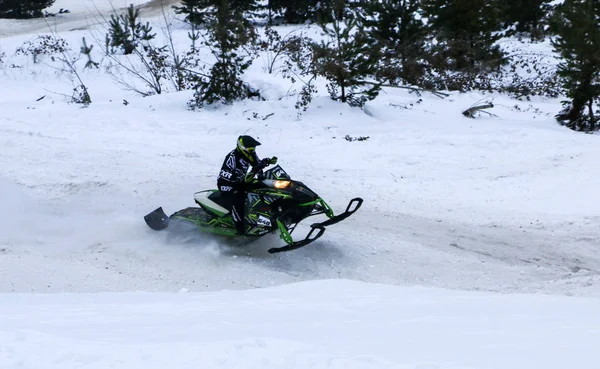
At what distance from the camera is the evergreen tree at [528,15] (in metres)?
27.0

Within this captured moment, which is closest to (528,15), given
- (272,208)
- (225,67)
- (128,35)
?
(225,67)

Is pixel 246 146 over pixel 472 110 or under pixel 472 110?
over

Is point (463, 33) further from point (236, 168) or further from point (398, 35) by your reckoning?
point (236, 168)

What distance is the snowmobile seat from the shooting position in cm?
846

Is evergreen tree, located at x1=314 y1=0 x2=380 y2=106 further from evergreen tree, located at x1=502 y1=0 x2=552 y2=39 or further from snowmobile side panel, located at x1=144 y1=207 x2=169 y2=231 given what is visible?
evergreen tree, located at x1=502 y1=0 x2=552 y2=39

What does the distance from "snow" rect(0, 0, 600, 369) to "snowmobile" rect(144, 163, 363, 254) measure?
14.4 inches

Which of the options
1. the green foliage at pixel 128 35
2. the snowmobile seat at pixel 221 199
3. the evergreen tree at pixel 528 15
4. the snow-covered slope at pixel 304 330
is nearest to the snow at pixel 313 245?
the snow-covered slope at pixel 304 330

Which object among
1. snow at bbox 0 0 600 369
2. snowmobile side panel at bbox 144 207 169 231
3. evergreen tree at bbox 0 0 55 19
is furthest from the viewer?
evergreen tree at bbox 0 0 55 19

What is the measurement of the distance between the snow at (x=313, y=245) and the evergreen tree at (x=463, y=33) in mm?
3997

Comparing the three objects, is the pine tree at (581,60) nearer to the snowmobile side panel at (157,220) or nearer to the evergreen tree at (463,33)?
the evergreen tree at (463,33)

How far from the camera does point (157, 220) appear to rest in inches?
Answer: 358

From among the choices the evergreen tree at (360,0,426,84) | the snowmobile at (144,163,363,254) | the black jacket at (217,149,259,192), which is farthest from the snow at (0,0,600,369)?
the evergreen tree at (360,0,426,84)

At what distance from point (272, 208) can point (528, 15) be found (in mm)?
24319

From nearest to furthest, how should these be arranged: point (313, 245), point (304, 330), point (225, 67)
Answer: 1. point (304, 330)
2. point (313, 245)
3. point (225, 67)
